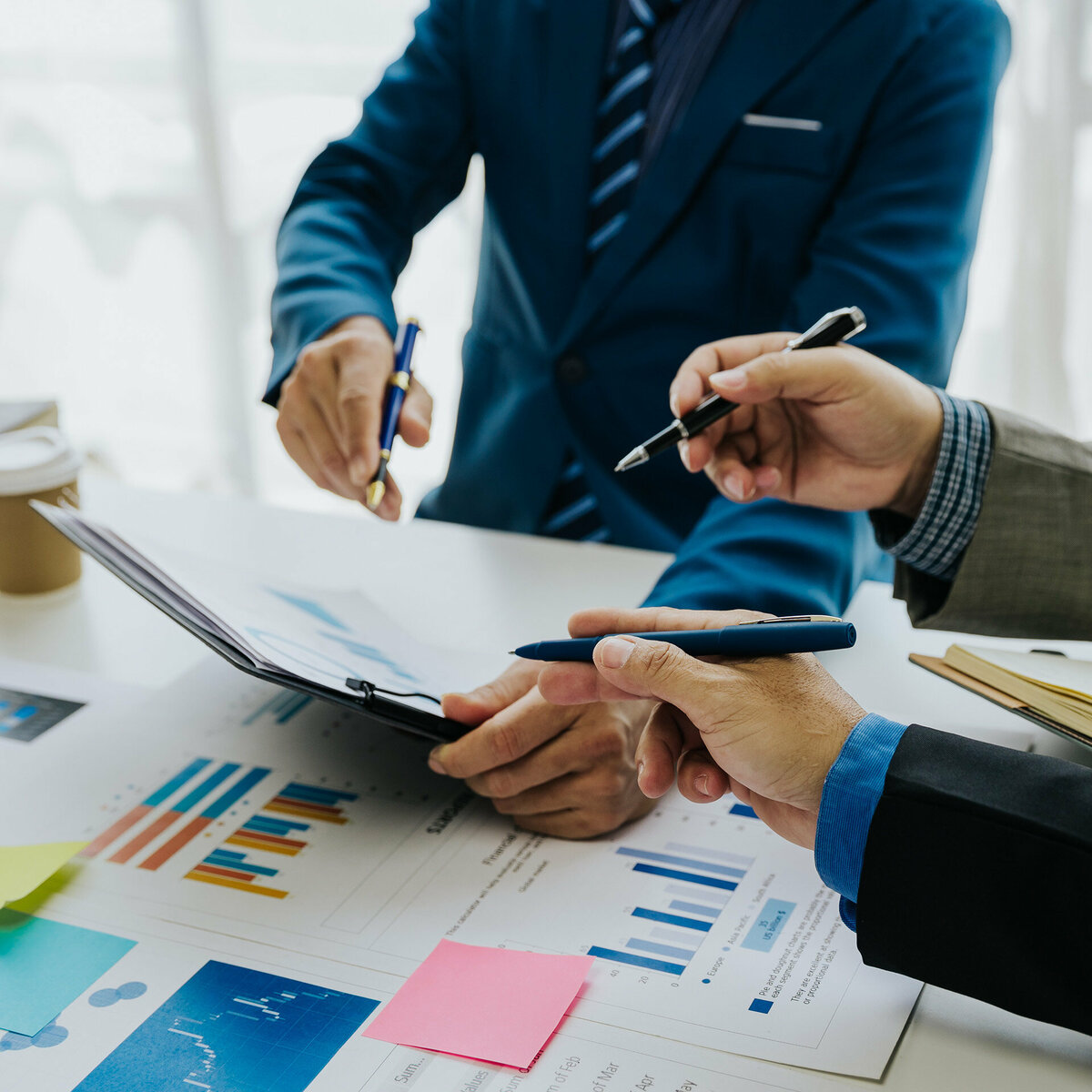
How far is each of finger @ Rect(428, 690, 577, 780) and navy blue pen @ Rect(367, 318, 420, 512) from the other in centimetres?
31

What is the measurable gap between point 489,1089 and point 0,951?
30 centimetres

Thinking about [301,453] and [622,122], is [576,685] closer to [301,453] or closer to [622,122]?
[301,453]

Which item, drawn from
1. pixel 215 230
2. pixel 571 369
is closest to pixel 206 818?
pixel 571 369

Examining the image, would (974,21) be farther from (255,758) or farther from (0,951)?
(0,951)

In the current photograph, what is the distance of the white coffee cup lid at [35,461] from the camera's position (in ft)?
3.50

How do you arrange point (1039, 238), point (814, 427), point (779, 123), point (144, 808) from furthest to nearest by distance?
point (1039, 238)
point (779, 123)
point (814, 427)
point (144, 808)

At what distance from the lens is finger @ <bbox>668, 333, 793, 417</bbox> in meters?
0.96

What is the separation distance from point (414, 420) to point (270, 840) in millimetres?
446

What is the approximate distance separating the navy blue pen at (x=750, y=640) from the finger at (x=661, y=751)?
0.06 m

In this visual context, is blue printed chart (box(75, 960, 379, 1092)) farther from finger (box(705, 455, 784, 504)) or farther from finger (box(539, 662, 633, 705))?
finger (box(705, 455, 784, 504))

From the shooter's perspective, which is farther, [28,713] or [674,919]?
[28,713]

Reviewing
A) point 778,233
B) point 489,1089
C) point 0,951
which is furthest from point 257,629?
point 778,233

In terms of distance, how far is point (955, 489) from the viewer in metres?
0.95

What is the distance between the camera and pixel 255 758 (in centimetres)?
85
